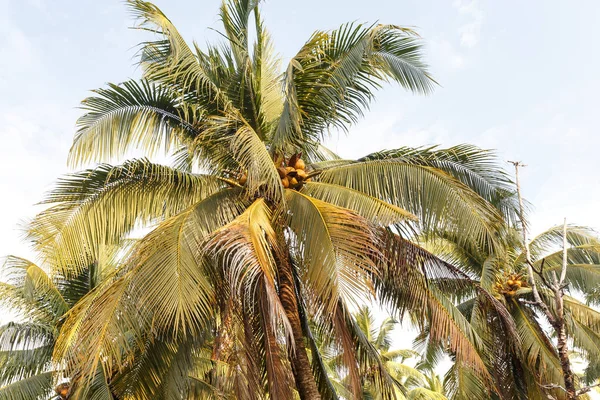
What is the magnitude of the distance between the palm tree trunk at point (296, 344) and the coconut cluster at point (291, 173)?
1.01 m

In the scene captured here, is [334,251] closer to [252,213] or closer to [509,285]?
[252,213]

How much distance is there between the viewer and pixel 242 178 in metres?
7.66

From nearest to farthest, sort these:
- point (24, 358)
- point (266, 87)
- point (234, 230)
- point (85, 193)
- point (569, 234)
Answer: point (234, 230), point (85, 193), point (266, 87), point (24, 358), point (569, 234)

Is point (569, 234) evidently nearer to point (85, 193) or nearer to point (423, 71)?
point (423, 71)

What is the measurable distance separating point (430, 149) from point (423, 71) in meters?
1.05

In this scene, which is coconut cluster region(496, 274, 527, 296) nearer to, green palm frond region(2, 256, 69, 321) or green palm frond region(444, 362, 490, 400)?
green palm frond region(444, 362, 490, 400)

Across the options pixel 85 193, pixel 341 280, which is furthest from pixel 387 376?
pixel 85 193

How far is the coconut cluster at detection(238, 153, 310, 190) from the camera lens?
752 cm

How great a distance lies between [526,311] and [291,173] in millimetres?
8612

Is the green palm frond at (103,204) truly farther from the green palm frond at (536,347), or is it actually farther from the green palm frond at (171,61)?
the green palm frond at (536,347)

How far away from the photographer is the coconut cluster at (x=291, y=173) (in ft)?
24.7

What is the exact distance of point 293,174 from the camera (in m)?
7.54

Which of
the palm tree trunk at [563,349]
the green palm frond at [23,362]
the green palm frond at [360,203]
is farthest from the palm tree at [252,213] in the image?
the green palm frond at [23,362]

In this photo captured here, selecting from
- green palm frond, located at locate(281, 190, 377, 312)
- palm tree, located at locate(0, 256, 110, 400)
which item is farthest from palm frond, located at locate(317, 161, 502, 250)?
palm tree, located at locate(0, 256, 110, 400)
